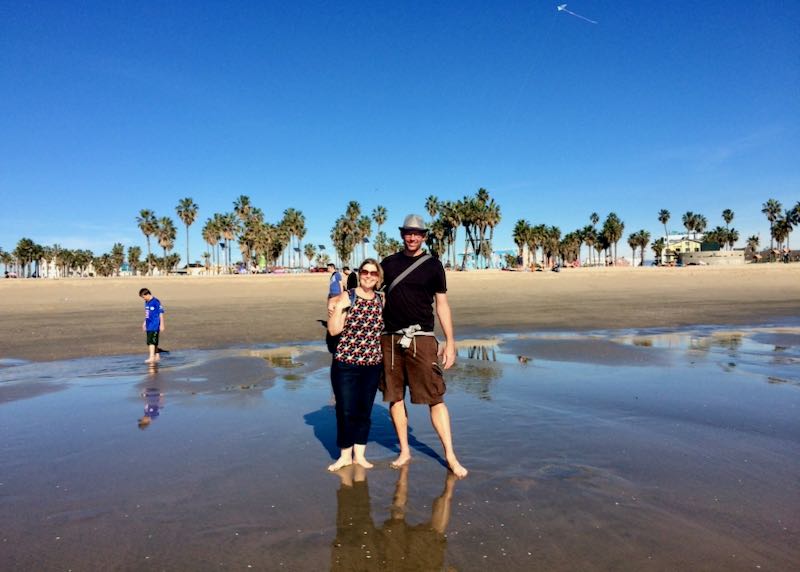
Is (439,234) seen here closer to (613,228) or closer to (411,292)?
(613,228)

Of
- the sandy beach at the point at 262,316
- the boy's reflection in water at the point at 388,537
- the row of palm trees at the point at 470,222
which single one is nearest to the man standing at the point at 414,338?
the boy's reflection in water at the point at 388,537

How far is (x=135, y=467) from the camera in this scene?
4.97 metres

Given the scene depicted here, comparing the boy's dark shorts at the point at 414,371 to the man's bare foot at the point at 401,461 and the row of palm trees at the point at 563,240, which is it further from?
the row of palm trees at the point at 563,240

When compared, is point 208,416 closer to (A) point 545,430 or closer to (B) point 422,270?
(B) point 422,270

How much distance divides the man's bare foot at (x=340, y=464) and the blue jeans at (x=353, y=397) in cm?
12

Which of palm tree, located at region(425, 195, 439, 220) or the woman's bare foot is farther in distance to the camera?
palm tree, located at region(425, 195, 439, 220)

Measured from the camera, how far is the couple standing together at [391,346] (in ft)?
15.9

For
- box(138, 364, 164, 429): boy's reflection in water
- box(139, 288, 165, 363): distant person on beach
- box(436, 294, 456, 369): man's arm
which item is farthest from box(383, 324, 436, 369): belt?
box(139, 288, 165, 363): distant person on beach

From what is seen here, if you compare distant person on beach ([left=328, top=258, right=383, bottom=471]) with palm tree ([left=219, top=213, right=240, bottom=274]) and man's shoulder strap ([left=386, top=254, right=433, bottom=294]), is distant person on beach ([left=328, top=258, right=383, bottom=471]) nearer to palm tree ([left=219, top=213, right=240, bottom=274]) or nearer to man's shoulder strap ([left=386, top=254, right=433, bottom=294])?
man's shoulder strap ([left=386, top=254, right=433, bottom=294])

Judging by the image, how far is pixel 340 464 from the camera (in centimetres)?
489

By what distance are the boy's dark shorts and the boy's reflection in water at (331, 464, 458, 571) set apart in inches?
33.8

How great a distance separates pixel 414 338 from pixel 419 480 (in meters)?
1.28

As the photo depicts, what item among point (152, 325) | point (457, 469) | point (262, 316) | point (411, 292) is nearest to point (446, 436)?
point (457, 469)

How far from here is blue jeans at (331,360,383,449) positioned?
4871 mm
